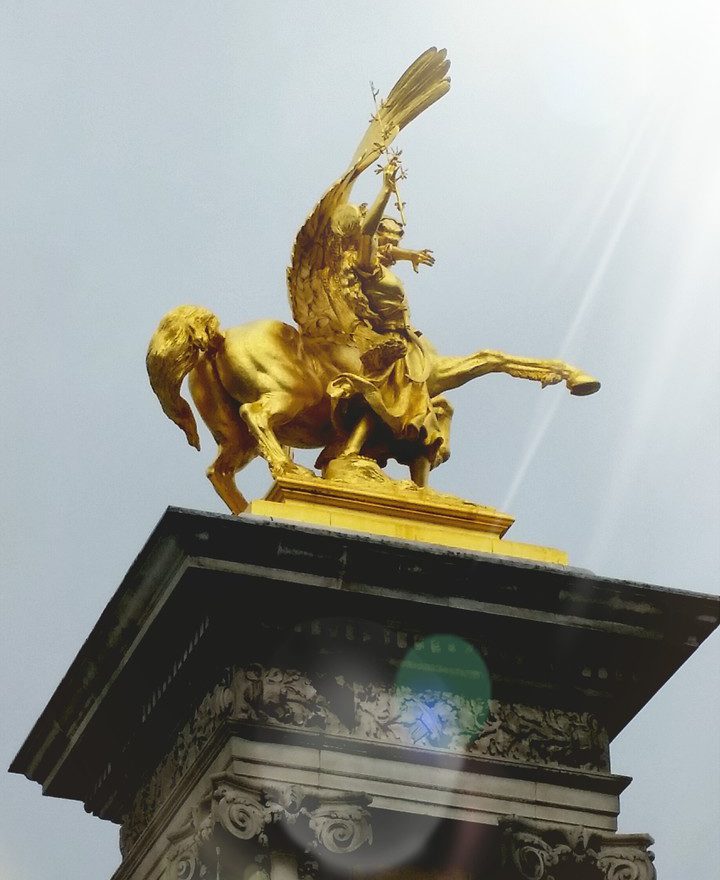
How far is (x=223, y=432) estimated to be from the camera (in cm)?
1653

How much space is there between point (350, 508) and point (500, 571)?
1497 millimetres

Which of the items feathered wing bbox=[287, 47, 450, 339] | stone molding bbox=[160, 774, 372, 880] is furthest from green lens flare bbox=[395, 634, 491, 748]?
feathered wing bbox=[287, 47, 450, 339]

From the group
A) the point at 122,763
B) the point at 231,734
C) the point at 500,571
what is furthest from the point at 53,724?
the point at 500,571

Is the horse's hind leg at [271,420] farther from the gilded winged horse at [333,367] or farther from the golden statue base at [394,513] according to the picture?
the golden statue base at [394,513]

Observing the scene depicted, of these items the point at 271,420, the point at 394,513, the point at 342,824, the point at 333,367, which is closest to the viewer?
the point at 342,824

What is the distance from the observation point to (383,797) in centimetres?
1357

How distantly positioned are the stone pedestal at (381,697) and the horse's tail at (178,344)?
223cm

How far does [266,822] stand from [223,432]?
4.28 meters

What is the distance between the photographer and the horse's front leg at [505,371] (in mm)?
16672

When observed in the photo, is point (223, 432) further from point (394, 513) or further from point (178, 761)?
point (178, 761)

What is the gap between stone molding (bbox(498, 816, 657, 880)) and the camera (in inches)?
539

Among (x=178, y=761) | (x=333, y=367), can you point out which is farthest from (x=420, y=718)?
(x=333, y=367)

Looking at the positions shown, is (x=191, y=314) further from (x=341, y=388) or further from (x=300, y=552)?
(x=300, y=552)

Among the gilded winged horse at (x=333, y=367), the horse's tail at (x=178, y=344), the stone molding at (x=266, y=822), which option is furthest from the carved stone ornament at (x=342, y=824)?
the horse's tail at (x=178, y=344)
